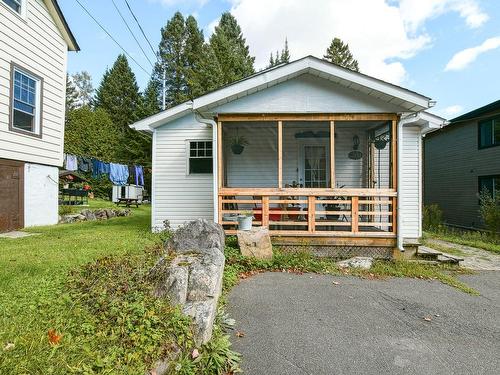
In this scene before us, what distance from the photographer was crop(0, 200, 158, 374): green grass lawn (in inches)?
85.7

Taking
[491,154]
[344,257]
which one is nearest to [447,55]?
[491,154]

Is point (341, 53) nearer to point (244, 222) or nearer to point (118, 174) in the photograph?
point (118, 174)

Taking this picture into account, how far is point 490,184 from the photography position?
44.0 feet

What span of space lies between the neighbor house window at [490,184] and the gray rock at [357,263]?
9467mm

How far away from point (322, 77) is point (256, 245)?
3772mm

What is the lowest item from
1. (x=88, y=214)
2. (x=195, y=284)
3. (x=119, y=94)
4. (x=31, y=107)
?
(x=195, y=284)

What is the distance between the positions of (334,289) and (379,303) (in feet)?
2.36

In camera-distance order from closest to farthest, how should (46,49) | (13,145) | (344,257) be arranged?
(344,257)
(13,145)
(46,49)

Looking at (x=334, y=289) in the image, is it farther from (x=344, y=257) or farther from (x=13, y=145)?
(x=13, y=145)

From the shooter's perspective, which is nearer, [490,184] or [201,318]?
[201,318]

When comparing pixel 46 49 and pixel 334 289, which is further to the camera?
pixel 46 49

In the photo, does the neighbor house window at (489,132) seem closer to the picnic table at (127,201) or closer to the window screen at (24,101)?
the window screen at (24,101)

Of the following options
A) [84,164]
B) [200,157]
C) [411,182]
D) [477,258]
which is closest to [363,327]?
[477,258]

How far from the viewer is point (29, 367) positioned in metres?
2.06
